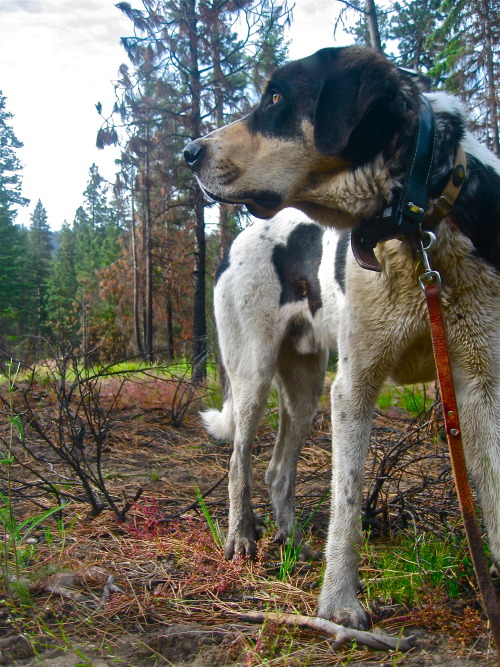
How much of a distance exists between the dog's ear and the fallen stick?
1774 millimetres

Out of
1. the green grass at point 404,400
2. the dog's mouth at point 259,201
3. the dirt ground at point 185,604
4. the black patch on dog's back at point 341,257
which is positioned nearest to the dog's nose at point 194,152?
the dog's mouth at point 259,201

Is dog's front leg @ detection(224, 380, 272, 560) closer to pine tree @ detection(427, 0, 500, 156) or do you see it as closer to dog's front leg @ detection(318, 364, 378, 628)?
dog's front leg @ detection(318, 364, 378, 628)

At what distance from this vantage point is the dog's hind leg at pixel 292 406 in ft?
12.1

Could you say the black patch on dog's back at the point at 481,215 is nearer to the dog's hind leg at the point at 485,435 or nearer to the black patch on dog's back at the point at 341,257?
the dog's hind leg at the point at 485,435

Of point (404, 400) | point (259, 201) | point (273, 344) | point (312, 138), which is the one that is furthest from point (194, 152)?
point (404, 400)

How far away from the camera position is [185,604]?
7.76ft

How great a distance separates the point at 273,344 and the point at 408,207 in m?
1.73

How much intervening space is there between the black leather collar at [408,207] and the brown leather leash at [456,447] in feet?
0.35

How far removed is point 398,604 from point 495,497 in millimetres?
578

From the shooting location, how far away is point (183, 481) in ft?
14.6

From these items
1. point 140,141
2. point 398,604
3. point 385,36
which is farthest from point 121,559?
point 385,36

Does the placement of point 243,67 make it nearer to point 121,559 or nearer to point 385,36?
point 121,559

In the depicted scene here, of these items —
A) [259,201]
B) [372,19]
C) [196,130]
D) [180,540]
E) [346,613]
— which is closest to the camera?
[346,613]

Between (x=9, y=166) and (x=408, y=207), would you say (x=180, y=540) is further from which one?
(x=9, y=166)
